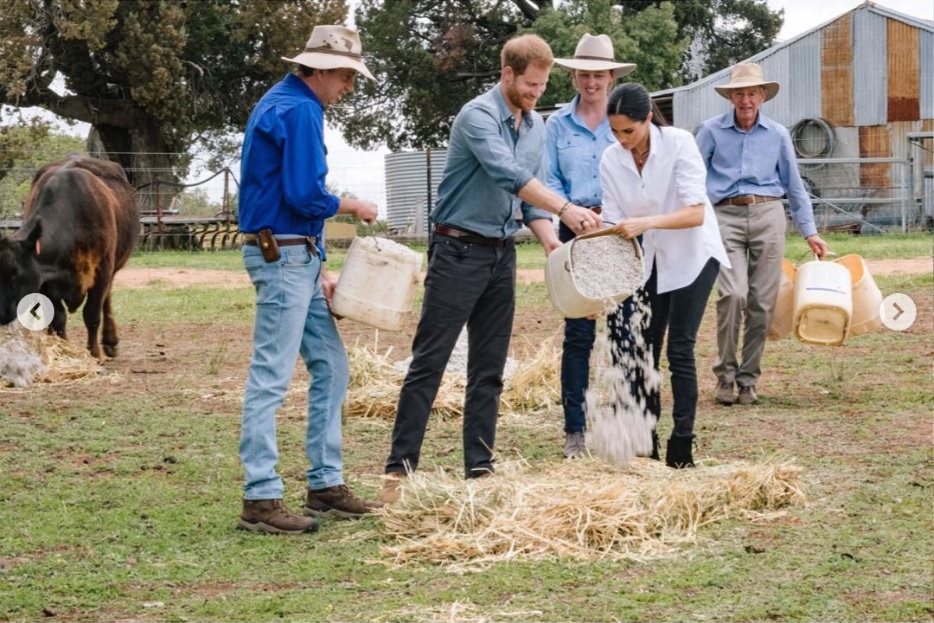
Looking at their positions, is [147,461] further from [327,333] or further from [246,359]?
[246,359]

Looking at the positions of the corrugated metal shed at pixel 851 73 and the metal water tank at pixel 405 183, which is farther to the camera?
the metal water tank at pixel 405 183

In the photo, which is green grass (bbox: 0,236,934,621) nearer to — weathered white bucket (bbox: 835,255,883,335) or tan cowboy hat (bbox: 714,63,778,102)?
weathered white bucket (bbox: 835,255,883,335)

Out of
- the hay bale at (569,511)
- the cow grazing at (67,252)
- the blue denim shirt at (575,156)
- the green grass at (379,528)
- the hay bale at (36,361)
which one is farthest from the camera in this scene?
the cow grazing at (67,252)

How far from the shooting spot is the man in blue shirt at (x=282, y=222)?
5.43 metres

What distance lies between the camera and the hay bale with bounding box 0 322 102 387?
10031 millimetres

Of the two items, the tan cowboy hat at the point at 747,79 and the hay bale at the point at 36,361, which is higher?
the tan cowboy hat at the point at 747,79

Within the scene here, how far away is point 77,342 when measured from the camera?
12516 millimetres

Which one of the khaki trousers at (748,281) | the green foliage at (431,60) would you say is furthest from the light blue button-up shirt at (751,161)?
the green foliage at (431,60)

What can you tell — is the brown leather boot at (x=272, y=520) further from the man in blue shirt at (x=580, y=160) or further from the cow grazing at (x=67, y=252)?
the cow grazing at (x=67, y=252)

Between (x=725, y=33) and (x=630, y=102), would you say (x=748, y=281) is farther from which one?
(x=725, y=33)

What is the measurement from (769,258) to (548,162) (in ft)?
7.09

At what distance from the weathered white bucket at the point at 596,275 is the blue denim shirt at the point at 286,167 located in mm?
1087

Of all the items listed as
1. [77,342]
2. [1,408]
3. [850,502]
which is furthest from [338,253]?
[850,502]

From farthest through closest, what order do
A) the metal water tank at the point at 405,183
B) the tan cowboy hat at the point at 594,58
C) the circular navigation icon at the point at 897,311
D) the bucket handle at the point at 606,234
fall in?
the metal water tank at the point at 405,183 → the circular navigation icon at the point at 897,311 → the tan cowboy hat at the point at 594,58 → the bucket handle at the point at 606,234
